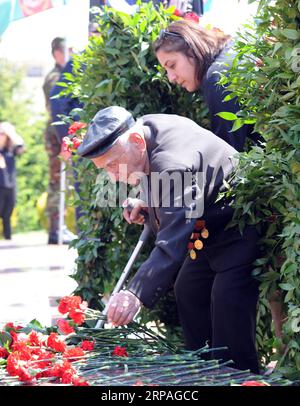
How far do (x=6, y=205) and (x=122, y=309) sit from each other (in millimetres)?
10382

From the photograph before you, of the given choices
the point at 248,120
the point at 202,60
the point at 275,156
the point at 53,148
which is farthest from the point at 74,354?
the point at 53,148

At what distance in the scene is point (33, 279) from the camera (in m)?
9.81

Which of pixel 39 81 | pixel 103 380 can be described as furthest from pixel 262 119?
pixel 39 81

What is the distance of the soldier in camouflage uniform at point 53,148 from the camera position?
11.2 metres

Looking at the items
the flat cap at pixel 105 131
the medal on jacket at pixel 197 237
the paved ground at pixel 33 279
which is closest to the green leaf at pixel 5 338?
the flat cap at pixel 105 131

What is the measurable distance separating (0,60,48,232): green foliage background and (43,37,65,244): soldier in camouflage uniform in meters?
2.49

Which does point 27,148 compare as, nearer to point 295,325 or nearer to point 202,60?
point 202,60

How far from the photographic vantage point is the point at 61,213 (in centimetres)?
1186

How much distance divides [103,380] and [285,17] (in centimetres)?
153

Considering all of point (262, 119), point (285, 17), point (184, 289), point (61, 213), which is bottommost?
point (61, 213)

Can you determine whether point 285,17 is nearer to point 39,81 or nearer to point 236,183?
point 236,183

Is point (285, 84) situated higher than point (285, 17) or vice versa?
point (285, 17)

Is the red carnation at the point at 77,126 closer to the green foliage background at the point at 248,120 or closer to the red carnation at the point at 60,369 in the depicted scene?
the green foliage background at the point at 248,120

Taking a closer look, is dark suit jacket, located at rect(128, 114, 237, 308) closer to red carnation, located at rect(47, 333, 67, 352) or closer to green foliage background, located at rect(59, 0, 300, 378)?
green foliage background, located at rect(59, 0, 300, 378)
